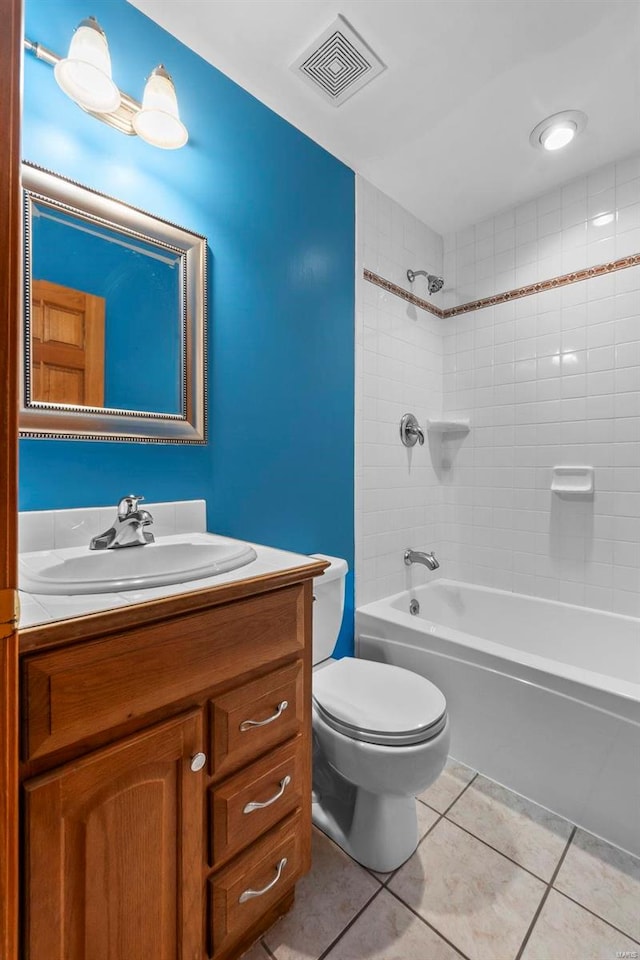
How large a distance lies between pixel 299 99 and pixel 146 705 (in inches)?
75.8

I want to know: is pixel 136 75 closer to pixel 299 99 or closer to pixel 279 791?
pixel 299 99

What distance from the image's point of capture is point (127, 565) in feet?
3.47

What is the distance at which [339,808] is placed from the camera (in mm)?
1345

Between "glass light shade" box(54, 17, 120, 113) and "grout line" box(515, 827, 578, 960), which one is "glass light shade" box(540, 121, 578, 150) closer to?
"glass light shade" box(54, 17, 120, 113)

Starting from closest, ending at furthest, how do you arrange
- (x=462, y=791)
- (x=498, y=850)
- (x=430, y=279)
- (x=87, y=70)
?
(x=87, y=70) → (x=498, y=850) → (x=462, y=791) → (x=430, y=279)

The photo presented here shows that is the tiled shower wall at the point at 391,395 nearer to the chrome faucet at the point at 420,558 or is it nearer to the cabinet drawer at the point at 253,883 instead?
the chrome faucet at the point at 420,558

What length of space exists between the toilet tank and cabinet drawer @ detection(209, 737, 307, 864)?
477 mm

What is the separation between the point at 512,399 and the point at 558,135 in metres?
1.09

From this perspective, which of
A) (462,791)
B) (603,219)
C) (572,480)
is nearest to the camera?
(462,791)

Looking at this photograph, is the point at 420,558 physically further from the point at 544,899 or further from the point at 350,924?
the point at 350,924

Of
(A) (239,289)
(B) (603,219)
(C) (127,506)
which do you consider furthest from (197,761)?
(B) (603,219)

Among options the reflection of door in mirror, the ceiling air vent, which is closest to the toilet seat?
the reflection of door in mirror

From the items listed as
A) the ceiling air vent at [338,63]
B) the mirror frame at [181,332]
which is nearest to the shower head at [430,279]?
the ceiling air vent at [338,63]

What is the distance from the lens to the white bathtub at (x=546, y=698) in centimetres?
129
